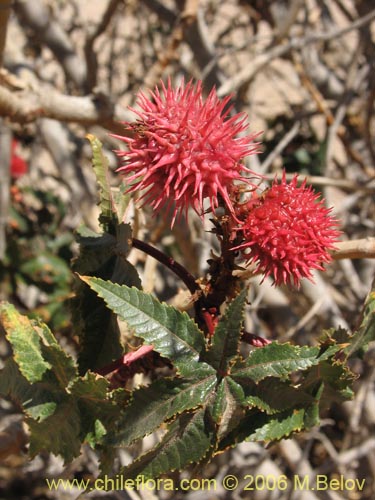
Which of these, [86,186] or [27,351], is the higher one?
[86,186]

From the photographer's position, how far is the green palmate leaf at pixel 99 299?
1.24 meters

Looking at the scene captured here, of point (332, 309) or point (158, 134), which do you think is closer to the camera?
point (158, 134)

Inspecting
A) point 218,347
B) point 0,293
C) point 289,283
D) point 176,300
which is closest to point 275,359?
point 218,347

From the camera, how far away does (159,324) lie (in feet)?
3.31

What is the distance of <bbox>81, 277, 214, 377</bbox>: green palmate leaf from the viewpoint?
3.25 ft

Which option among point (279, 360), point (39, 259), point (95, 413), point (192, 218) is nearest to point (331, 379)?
point (279, 360)

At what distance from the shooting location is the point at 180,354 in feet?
3.32

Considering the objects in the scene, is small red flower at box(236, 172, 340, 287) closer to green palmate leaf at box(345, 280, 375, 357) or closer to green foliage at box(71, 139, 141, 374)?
green palmate leaf at box(345, 280, 375, 357)

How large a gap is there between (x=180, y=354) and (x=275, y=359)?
157 mm

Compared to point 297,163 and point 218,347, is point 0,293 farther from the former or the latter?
point 218,347

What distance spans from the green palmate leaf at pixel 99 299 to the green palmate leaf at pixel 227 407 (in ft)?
0.98

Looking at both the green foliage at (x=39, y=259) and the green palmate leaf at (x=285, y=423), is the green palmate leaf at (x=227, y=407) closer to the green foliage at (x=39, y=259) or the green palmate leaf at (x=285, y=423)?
the green palmate leaf at (x=285, y=423)

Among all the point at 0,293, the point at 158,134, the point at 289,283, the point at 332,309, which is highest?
the point at 158,134

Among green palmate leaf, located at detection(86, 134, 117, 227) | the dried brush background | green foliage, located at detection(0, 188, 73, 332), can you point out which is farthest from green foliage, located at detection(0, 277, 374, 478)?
green foliage, located at detection(0, 188, 73, 332)
